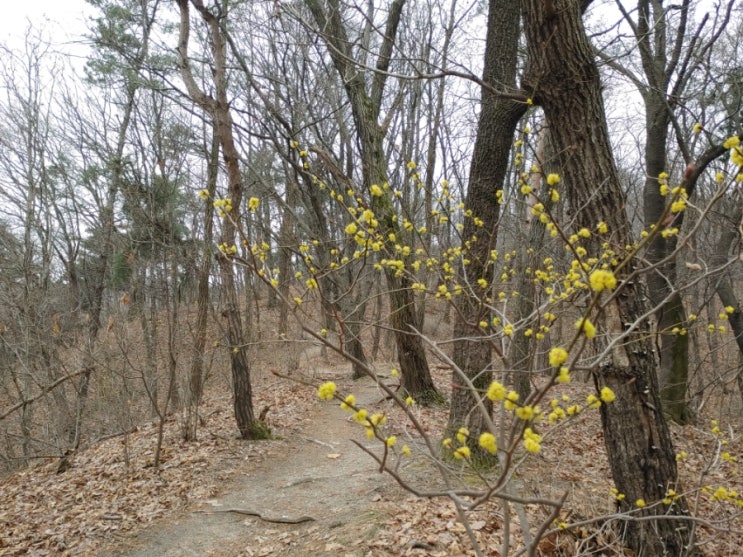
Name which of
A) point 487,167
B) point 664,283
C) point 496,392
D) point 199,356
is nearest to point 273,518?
point 199,356

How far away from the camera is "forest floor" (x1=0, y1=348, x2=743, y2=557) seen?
3.34m

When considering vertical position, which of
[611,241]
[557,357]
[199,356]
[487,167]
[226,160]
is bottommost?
[199,356]

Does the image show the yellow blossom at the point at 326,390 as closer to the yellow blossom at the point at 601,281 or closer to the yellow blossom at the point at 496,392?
the yellow blossom at the point at 496,392

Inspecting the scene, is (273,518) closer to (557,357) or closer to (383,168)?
(557,357)

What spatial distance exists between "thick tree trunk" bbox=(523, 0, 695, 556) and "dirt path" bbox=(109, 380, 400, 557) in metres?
1.97

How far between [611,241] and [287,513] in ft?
12.7

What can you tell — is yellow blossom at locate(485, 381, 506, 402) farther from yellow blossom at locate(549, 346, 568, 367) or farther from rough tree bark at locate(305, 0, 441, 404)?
rough tree bark at locate(305, 0, 441, 404)

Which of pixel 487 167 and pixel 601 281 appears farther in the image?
pixel 487 167

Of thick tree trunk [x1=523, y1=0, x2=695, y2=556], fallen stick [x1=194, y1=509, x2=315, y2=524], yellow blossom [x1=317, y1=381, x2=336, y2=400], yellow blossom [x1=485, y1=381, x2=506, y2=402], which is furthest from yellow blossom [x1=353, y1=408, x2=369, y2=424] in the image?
fallen stick [x1=194, y1=509, x2=315, y2=524]

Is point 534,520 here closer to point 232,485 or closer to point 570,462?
point 570,462

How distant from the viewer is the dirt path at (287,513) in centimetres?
379

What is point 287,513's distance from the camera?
14.6ft

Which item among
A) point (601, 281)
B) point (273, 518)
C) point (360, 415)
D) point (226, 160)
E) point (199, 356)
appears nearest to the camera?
point (601, 281)

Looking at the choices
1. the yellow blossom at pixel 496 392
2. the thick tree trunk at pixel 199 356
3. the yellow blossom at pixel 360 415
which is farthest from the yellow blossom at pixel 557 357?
the thick tree trunk at pixel 199 356
